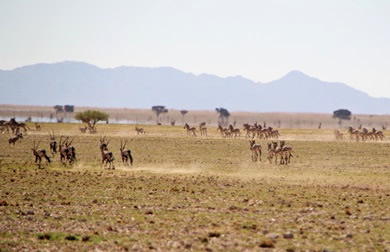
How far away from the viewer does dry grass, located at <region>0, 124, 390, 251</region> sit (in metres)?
16.0

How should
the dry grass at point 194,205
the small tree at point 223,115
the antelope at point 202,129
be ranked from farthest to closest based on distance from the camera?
1. the small tree at point 223,115
2. the antelope at point 202,129
3. the dry grass at point 194,205

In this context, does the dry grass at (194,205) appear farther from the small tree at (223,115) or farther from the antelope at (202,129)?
the small tree at (223,115)

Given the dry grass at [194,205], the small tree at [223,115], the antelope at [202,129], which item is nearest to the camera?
the dry grass at [194,205]

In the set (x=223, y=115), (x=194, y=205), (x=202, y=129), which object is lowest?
(x=194, y=205)

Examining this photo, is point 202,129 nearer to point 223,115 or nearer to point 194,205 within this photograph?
point 194,205

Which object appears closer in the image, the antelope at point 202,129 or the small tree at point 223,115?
the antelope at point 202,129

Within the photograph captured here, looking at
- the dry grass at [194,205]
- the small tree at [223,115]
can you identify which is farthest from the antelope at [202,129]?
the small tree at [223,115]

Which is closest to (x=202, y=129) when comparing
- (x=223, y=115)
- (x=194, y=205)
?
(x=194, y=205)

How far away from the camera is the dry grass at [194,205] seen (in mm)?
16016

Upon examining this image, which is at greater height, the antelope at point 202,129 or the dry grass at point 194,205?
the antelope at point 202,129

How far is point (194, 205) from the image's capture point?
2242 cm

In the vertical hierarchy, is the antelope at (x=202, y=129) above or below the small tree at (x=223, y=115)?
below

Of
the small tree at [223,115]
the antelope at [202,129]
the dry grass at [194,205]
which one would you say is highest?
the small tree at [223,115]

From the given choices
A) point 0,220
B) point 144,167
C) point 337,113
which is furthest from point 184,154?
point 337,113
